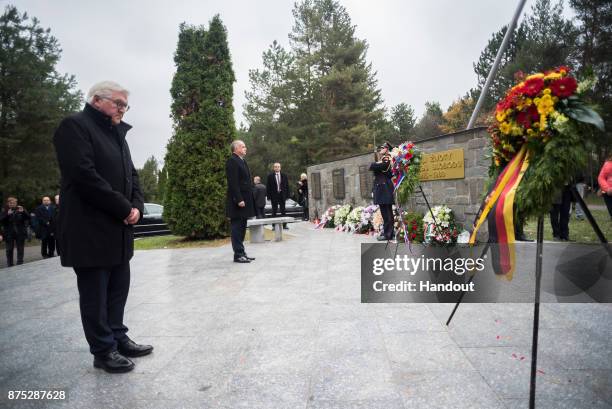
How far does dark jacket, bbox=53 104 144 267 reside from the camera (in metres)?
2.52

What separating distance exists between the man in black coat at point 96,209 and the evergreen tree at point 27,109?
64.7ft

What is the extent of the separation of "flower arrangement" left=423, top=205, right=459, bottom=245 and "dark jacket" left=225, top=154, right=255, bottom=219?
309 cm

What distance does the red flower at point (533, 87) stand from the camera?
2217 mm

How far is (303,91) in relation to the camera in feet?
102

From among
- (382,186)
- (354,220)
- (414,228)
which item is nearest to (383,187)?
(382,186)

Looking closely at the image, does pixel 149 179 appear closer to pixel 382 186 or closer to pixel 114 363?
pixel 382 186

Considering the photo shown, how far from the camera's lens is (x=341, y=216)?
457 inches

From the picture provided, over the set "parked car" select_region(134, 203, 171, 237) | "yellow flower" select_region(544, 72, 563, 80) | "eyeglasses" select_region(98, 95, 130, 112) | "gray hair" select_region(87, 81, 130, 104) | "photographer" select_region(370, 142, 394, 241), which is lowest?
"parked car" select_region(134, 203, 171, 237)

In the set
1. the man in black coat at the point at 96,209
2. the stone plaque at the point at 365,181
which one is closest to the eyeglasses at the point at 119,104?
the man in black coat at the point at 96,209

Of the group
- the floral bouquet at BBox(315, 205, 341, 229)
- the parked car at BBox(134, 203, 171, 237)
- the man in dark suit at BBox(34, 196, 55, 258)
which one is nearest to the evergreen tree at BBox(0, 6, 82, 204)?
the parked car at BBox(134, 203, 171, 237)

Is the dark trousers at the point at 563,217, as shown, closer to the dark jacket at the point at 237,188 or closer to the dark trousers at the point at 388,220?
the dark trousers at the point at 388,220

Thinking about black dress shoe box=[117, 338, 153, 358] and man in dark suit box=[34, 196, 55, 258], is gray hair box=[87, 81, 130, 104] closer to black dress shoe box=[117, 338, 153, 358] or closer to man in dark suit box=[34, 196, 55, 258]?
black dress shoe box=[117, 338, 153, 358]

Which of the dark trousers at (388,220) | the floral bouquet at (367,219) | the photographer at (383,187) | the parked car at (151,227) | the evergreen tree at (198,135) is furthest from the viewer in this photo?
the parked car at (151,227)

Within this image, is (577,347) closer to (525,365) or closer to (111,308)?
(525,365)
